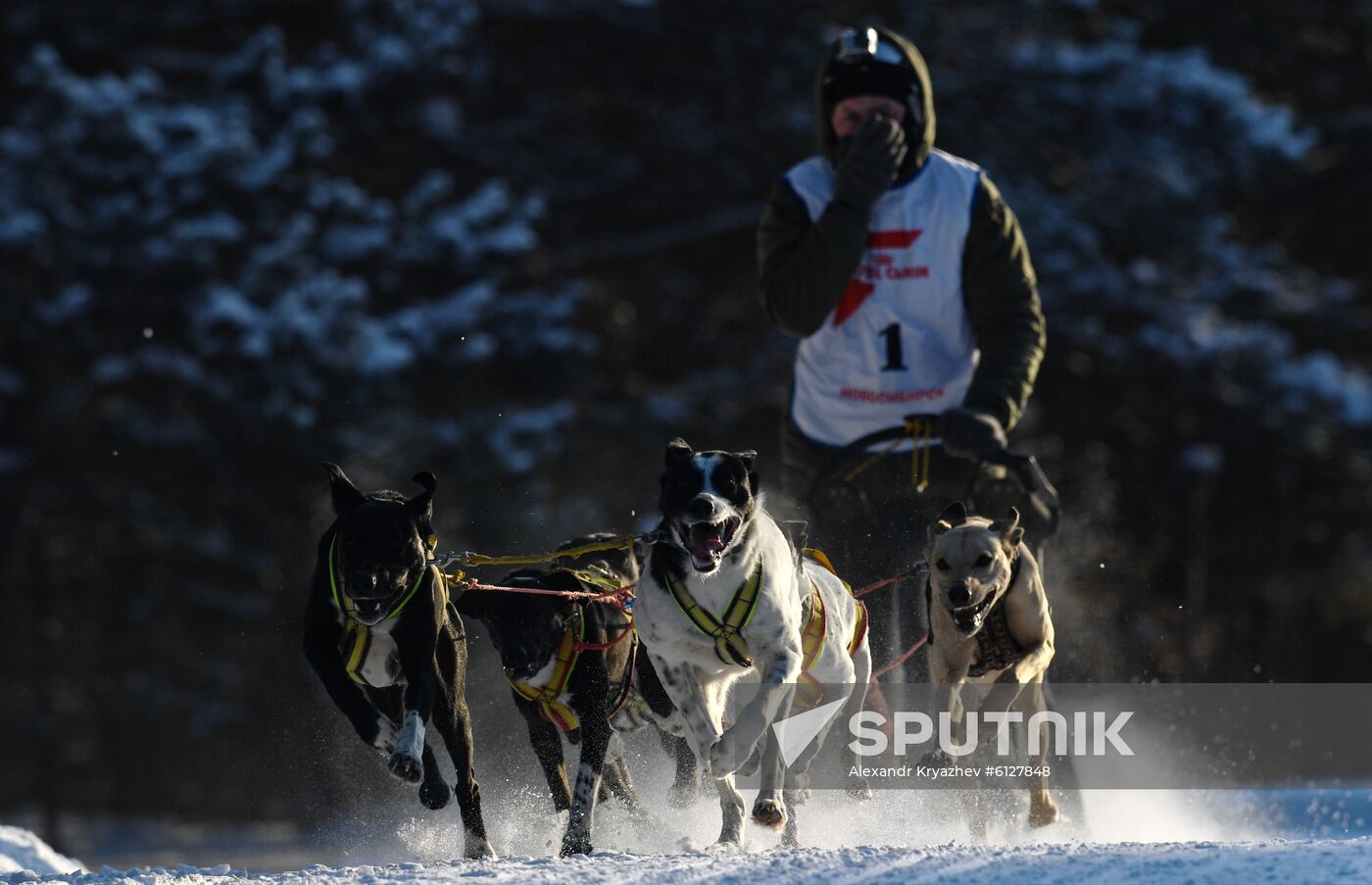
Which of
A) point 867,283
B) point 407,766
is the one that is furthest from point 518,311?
point 407,766

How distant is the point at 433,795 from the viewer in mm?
4215

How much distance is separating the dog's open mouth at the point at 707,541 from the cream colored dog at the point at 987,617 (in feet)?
1.86

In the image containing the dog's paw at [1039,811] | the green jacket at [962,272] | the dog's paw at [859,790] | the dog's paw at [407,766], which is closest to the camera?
the dog's paw at [407,766]

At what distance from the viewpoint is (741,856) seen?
13.1 feet

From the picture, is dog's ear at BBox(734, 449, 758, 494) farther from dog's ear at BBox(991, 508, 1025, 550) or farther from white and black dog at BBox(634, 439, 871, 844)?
dog's ear at BBox(991, 508, 1025, 550)

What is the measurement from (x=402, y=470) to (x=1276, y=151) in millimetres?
6992

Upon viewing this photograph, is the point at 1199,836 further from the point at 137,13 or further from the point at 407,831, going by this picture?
the point at 137,13

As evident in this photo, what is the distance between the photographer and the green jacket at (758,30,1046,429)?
16.7 ft

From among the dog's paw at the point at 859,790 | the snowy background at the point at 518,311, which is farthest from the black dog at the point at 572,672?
the snowy background at the point at 518,311

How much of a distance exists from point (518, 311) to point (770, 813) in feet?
36.9

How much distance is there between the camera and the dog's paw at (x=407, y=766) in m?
3.89

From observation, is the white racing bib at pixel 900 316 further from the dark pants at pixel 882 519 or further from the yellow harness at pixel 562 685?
the yellow harness at pixel 562 685

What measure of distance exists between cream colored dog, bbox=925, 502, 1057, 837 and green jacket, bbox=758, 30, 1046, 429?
0.51 metres

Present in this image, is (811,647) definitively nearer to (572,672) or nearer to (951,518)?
(951,518)
